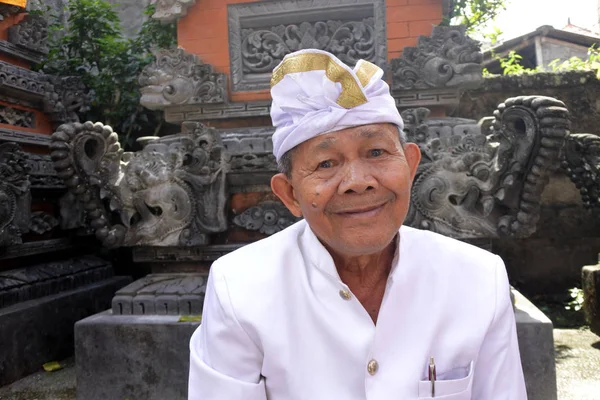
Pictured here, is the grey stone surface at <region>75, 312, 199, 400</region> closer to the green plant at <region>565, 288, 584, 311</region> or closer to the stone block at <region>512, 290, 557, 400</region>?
the stone block at <region>512, 290, 557, 400</region>

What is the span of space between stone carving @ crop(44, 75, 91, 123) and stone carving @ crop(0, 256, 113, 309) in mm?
1349

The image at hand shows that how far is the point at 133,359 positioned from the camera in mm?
2803

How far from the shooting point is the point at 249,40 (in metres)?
3.66

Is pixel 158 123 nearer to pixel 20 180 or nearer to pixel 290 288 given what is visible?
pixel 20 180

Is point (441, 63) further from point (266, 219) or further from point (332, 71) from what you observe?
point (332, 71)

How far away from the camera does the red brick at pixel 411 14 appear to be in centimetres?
349

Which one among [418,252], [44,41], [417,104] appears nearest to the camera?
[418,252]

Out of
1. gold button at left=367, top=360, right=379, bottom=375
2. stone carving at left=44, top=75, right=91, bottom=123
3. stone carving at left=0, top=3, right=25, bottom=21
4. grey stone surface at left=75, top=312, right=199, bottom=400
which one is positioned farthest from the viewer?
stone carving at left=44, top=75, right=91, bottom=123

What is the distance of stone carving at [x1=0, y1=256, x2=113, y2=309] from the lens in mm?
3576

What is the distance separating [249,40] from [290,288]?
2.73 metres

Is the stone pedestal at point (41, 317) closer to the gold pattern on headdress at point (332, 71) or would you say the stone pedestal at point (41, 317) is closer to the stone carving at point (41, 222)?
the stone carving at point (41, 222)

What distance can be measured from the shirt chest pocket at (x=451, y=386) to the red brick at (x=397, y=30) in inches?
108

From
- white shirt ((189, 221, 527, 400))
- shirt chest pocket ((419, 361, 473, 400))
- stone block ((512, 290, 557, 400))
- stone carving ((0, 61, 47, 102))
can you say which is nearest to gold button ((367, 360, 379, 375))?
white shirt ((189, 221, 527, 400))

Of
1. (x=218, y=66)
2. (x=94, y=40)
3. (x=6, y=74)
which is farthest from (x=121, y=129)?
(x=218, y=66)
